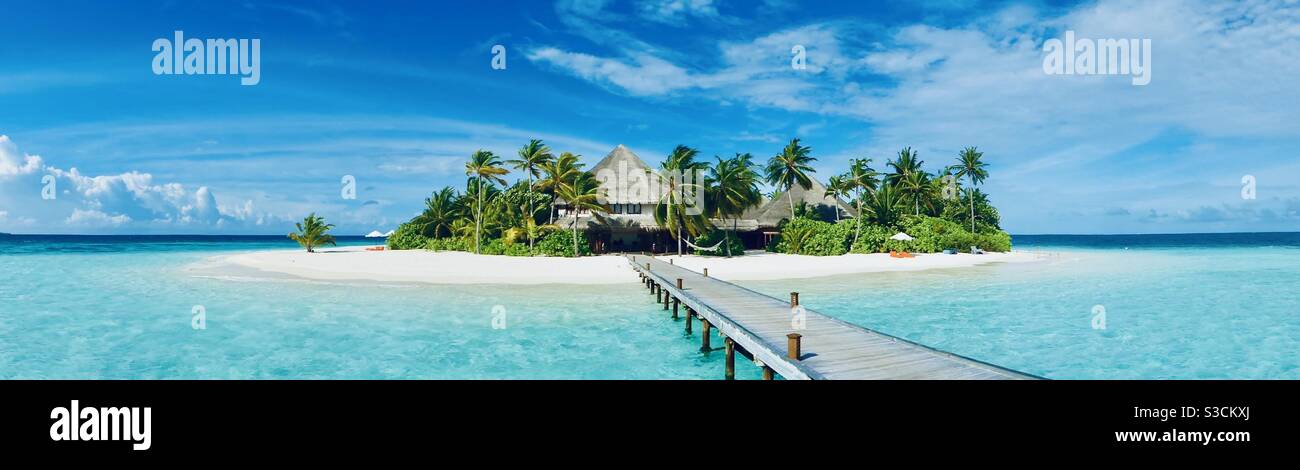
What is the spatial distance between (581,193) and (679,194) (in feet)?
21.8

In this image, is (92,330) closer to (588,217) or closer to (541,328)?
(541,328)

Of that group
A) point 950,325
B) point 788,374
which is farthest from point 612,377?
point 950,325

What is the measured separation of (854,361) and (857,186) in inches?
1598

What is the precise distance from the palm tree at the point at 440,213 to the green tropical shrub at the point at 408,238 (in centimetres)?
73

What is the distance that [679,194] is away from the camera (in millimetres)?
38812

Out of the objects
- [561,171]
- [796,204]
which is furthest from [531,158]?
[796,204]

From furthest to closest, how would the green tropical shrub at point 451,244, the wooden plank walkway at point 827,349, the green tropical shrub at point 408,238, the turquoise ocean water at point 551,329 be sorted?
1. the green tropical shrub at point 408,238
2. the green tropical shrub at point 451,244
3. the turquoise ocean water at point 551,329
4. the wooden plank walkway at point 827,349

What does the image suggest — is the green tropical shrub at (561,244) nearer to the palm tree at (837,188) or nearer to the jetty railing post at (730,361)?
the palm tree at (837,188)

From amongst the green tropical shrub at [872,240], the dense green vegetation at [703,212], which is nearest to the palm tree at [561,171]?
the dense green vegetation at [703,212]

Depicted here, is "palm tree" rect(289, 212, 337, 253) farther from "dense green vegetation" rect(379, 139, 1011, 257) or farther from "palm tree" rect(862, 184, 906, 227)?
"palm tree" rect(862, 184, 906, 227)

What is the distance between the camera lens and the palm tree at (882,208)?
150 ft

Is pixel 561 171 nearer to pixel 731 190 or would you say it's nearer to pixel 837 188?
pixel 731 190

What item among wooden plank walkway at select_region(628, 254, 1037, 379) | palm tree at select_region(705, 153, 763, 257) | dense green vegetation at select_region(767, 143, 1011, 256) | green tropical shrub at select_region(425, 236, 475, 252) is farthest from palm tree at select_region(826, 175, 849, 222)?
wooden plank walkway at select_region(628, 254, 1037, 379)
